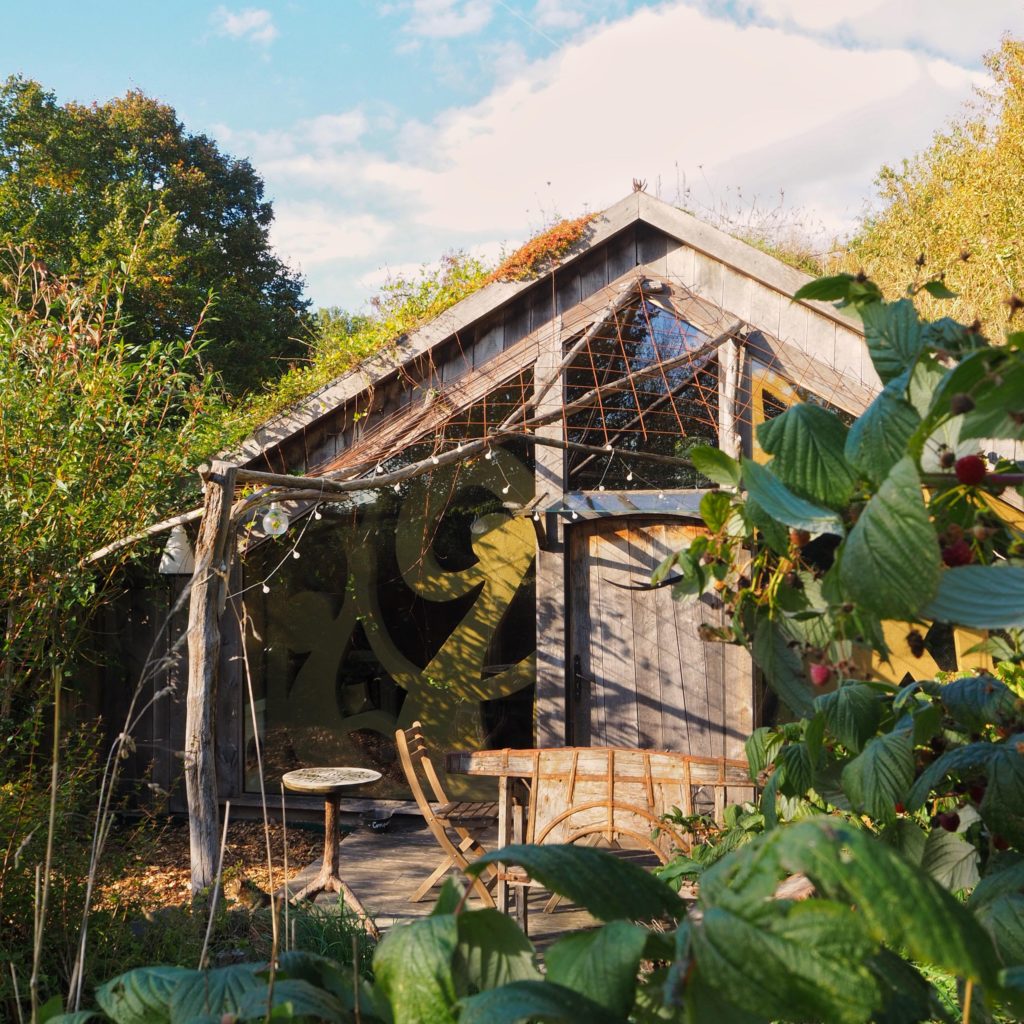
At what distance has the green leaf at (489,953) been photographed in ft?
2.18

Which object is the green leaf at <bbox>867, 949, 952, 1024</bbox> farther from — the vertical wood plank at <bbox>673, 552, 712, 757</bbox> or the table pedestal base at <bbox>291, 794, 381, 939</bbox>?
the vertical wood plank at <bbox>673, 552, 712, 757</bbox>

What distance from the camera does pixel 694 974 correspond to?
1.76 feet

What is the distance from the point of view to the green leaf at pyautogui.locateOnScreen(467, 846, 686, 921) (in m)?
0.59

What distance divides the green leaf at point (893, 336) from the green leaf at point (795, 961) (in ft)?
1.76

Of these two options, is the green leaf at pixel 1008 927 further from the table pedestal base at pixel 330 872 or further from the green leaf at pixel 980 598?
the table pedestal base at pixel 330 872

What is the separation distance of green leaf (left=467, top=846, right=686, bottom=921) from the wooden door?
6084 mm

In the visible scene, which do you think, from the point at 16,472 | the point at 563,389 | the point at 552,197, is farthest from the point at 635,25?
the point at 16,472

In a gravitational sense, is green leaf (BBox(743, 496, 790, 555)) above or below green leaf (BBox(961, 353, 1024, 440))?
below

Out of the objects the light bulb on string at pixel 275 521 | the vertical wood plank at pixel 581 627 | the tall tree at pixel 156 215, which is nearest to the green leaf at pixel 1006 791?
the light bulb on string at pixel 275 521

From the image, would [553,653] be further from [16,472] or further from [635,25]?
[635,25]

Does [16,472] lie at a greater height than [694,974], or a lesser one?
greater

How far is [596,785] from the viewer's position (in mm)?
4773

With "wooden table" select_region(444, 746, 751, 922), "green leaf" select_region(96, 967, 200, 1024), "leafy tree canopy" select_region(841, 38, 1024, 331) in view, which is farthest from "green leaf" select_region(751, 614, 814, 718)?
"leafy tree canopy" select_region(841, 38, 1024, 331)

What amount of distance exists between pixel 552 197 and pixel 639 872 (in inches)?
324
